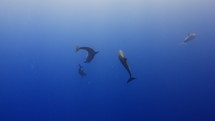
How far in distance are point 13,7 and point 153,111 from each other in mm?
3332

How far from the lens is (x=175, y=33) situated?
18.0ft

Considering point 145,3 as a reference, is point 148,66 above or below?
below

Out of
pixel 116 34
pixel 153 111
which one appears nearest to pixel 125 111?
pixel 153 111

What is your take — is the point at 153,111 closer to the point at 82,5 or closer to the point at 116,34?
the point at 116,34

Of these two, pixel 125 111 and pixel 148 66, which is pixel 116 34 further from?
pixel 125 111

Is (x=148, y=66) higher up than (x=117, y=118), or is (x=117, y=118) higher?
(x=148, y=66)

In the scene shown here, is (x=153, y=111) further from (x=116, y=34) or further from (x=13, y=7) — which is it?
(x=13, y=7)

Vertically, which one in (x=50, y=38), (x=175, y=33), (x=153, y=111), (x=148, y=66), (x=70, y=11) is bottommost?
(x=153, y=111)

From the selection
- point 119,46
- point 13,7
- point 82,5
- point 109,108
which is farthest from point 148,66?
point 13,7

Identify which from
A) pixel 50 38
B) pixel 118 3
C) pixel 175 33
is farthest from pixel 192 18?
pixel 50 38

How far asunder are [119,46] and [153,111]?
1.41m

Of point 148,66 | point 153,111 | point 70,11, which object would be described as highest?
point 70,11

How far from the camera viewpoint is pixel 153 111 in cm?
534

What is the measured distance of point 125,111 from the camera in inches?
211
